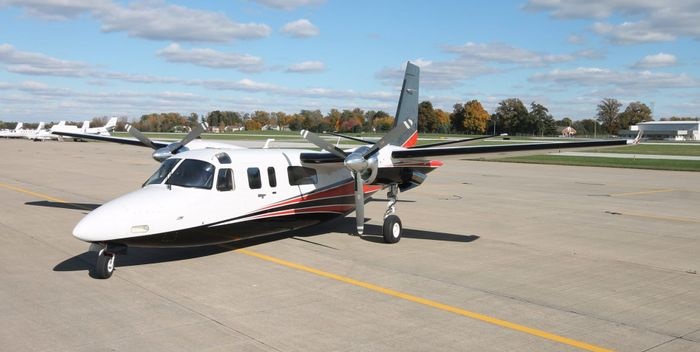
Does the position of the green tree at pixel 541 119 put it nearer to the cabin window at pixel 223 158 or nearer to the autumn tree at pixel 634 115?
the autumn tree at pixel 634 115

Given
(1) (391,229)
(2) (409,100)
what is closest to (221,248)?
(1) (391,229)

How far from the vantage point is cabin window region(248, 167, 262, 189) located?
11734 millimetres

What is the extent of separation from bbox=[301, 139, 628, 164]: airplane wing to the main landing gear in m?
4.80

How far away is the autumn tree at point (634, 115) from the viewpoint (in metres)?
168

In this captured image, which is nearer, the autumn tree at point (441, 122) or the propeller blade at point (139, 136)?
the propeller blade at point (139, 136)

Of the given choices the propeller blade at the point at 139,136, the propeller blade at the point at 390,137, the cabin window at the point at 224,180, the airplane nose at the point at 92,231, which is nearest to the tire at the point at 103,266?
the airplane nose at the point at 92,231

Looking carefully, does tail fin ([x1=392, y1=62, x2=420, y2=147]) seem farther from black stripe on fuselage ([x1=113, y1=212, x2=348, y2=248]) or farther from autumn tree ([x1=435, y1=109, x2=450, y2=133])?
autumn tree ([x1=435, y1=109, x2=450, y2=133])

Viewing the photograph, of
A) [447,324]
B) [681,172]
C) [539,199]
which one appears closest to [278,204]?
[447,324]

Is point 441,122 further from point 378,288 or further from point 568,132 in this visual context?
point 378,288

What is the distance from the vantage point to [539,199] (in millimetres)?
21906

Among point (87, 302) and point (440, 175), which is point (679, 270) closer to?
point (87, 302)

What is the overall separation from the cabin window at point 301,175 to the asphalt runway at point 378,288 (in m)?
1.40

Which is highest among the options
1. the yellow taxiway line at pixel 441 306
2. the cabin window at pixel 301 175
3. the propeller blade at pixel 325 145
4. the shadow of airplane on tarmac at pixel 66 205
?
the propeller blade at pixel 325 145

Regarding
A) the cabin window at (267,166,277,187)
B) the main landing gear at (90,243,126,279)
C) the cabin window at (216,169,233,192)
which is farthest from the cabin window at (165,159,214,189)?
the main landing gear at (90,243,126,279)
